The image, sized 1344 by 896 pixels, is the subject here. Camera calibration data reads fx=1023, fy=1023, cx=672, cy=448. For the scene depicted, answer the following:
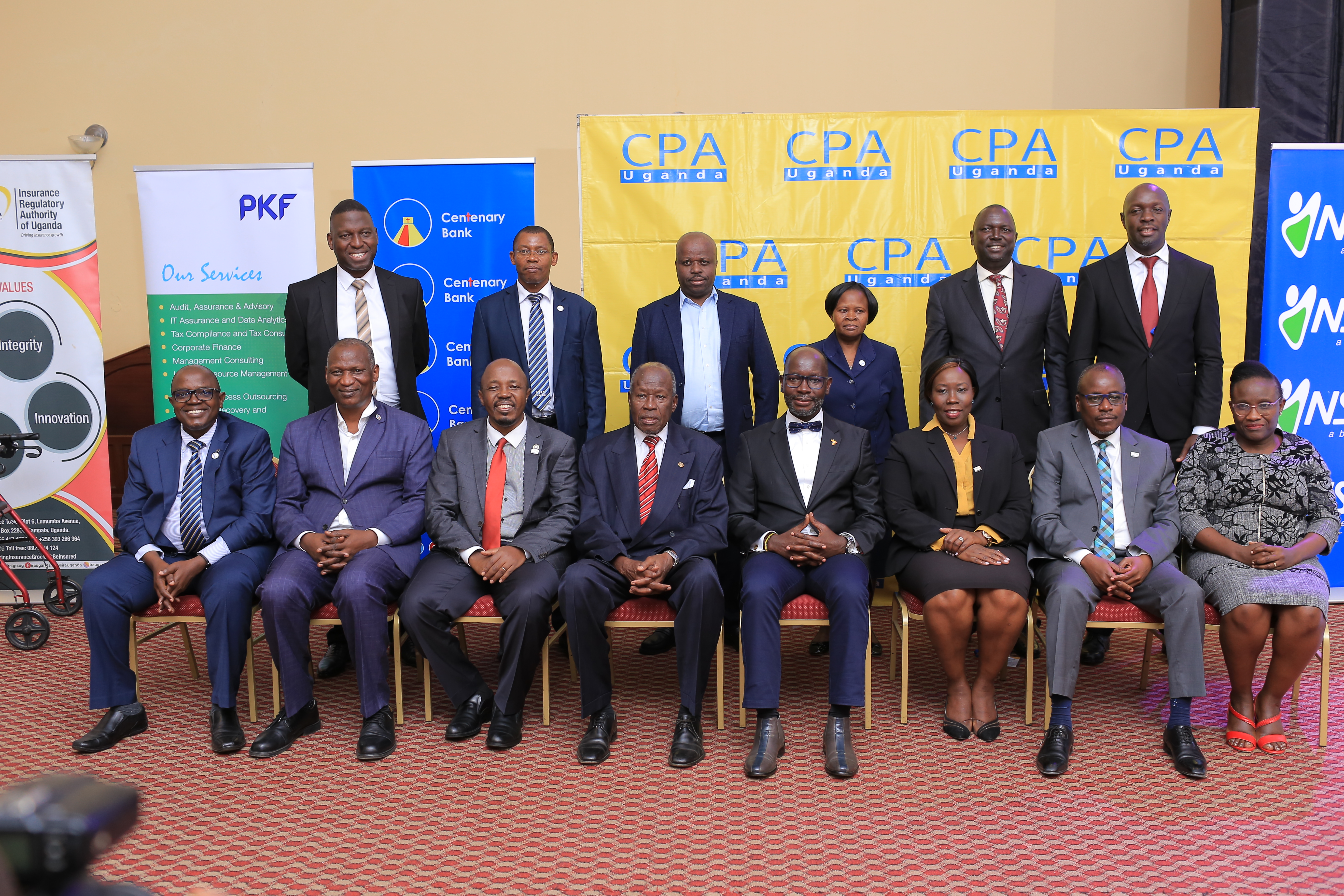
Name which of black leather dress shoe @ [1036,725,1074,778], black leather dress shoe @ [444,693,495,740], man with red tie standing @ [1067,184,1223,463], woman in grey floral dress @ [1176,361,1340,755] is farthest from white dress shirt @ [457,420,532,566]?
woman in grey floral dress @ [1176,361,1340,755]

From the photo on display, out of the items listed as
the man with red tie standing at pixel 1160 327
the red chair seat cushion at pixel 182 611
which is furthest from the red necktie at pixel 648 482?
the man with red tie standing at pixel 1160 327

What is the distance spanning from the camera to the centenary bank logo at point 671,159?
17.4 feet

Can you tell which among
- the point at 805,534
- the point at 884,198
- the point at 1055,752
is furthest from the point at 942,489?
the point at 884,198

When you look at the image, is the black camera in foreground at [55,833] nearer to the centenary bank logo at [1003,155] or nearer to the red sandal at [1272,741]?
the red sandal at [1272,741]

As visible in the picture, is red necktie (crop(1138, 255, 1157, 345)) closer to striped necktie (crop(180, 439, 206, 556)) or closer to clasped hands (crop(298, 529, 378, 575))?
clasped hands (crop(298, 529, 378, 575))

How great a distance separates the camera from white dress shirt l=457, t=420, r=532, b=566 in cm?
405

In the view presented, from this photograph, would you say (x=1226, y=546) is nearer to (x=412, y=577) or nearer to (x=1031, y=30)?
(x=412, y=577)

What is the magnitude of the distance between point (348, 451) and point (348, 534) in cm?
38

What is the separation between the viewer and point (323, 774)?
3.48 metres

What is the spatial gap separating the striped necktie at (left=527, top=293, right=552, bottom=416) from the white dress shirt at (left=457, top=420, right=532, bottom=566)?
438mm

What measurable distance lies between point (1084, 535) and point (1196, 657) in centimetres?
58

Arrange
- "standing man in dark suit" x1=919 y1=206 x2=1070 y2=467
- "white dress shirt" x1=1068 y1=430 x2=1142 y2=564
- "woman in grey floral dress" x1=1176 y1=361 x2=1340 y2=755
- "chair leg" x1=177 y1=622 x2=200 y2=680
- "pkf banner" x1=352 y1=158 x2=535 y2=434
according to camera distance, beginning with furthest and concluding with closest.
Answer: "pkf banner" x1=352 y1=158 x2=535 y2=434
"standing man in dark suit" x1=919 y1=206 x2=1070 y2=467
"chair leg" x1=177 y1=622 x2=200 y2=680
"white dress shirt" x1=1068 y1=430 x2=1142 y2=564
"woman in grey floral dress" x1=1176 y1=361 x2=1340 y2=755

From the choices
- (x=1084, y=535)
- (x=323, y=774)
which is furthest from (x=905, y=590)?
(x=323, y=774)

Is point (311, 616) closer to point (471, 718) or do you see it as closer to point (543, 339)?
point (471, 718)
